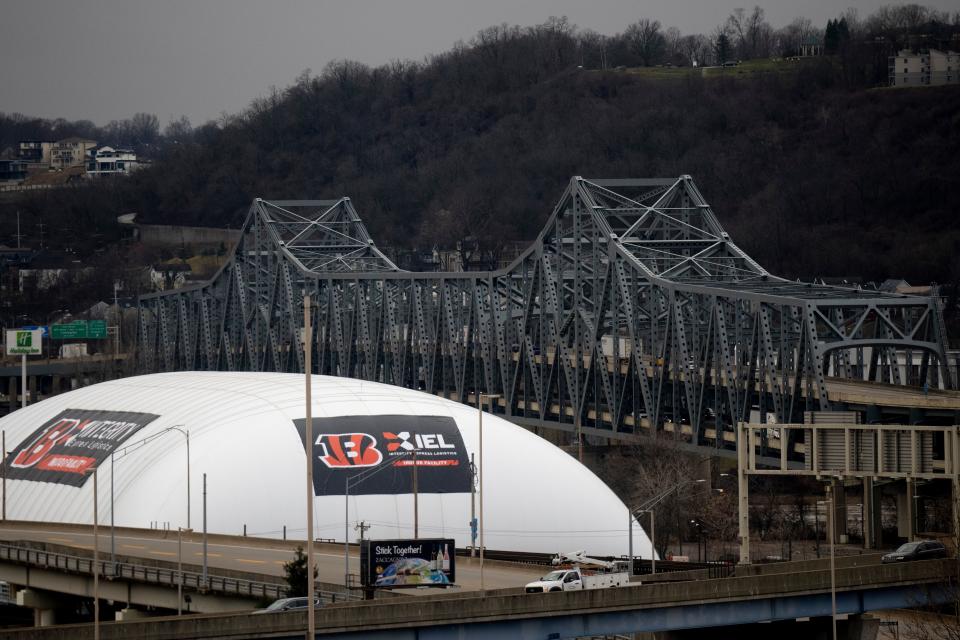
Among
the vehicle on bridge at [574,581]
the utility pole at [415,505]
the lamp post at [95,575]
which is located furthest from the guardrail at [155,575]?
the utility pole at [415,505]

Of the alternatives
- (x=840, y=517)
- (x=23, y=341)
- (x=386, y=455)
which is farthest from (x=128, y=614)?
(x=23, y=341)

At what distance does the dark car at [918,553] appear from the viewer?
79.1 meters

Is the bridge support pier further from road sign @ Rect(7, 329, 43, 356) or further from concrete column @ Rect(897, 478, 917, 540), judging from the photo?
road sign @ Rect(7, 329, 43, 356)

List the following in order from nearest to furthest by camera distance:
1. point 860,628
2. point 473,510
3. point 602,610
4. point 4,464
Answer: point 602,610 → point 860,628 → point 473,510 → point 4,464

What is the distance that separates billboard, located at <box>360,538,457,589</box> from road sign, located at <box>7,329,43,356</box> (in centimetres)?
9970

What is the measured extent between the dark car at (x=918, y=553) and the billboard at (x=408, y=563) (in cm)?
1599

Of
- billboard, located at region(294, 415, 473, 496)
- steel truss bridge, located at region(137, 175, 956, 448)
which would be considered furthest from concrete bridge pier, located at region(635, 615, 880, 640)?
steel truss bridge, located at region(137, 175, 956, 448)

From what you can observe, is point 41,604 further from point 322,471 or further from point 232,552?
point 322,471

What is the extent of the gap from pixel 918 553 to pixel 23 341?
111 meters

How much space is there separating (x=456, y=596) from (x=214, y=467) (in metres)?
34.7

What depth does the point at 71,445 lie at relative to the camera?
111875 millimetres

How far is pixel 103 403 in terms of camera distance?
119250mm

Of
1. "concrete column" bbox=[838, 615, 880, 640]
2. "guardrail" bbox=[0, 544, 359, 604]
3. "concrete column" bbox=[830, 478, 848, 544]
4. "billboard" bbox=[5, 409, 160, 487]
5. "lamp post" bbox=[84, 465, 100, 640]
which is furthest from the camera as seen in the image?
"billboard" bbox=[5, 409, 160, 487]

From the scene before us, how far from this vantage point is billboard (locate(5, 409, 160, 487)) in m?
109
